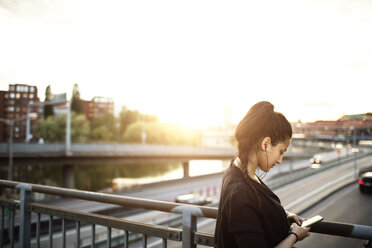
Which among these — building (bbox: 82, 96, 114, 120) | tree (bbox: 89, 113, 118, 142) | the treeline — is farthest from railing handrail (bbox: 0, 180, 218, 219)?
building (bbox: 82, 96, 114, 120)

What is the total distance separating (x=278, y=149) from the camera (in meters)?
1.67

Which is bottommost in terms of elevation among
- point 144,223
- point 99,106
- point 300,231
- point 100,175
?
point 100,175

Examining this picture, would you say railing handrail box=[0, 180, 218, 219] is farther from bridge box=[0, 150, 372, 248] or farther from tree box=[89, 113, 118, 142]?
tree box=[89, 113, 118, 142]

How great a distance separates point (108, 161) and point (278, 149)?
39131 millimetres

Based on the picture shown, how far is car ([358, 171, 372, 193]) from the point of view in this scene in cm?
377

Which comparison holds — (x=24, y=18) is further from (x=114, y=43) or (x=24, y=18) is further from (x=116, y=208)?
(x=116, y=208)

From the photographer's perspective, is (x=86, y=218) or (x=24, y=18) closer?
(x=86, y=218)

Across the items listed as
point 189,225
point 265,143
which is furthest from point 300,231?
point 189,225

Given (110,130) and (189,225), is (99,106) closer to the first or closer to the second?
(110,130)

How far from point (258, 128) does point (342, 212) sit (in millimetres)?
1830

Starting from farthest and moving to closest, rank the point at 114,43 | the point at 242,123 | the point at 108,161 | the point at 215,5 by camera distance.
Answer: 1. the point at 108,161
2. the point at 114,43
3. the point at 215,5
4. the point at 242,123

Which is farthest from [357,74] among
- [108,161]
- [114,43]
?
[108,161]

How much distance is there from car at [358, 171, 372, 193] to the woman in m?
2.70

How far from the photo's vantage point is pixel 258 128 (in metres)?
1.62
